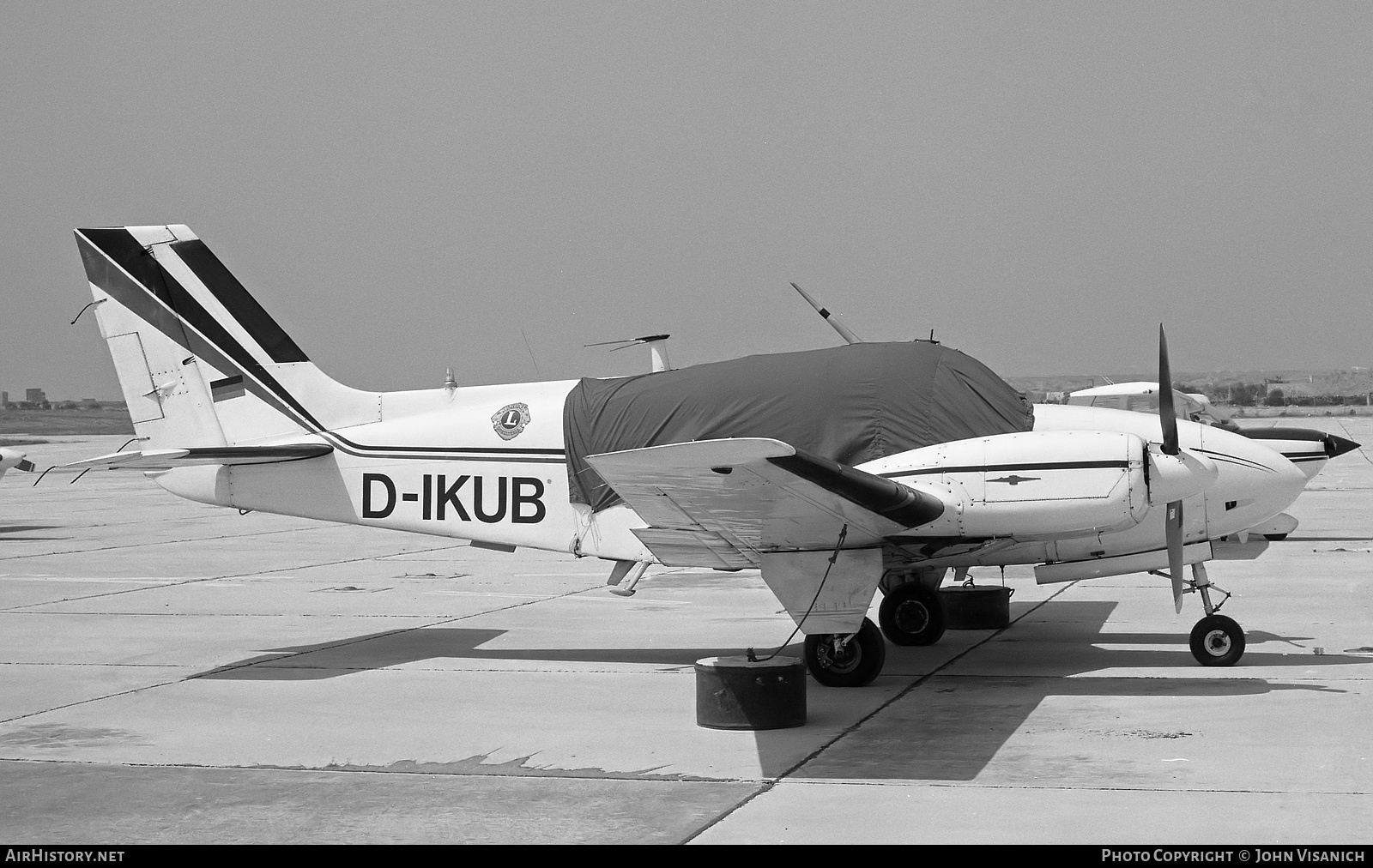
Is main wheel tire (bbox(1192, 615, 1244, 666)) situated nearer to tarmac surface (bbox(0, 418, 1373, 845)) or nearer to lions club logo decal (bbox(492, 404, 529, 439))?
tarmac surface (bbox(0, 418, 1373, 845))

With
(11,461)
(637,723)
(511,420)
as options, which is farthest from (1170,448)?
(11,461)

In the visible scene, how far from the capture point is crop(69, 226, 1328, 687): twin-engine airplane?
9.47 meters

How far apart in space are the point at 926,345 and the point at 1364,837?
5.96 metres

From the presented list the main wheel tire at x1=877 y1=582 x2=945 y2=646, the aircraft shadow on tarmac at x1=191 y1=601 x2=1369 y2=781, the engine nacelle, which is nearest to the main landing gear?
the aircraft shadow on tarmac at x1=191 y1=601 x2=1369 y2=781

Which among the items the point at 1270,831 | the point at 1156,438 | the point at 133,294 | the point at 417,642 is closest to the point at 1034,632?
the point at 1156,438

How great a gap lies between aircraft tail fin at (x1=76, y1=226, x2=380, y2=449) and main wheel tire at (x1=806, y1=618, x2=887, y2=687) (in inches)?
193

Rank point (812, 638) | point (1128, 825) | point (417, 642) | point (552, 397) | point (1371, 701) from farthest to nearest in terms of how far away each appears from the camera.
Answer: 1. point (417, 642)
2. point (552, 397)
3. point (812, 638)
4. point (1371, 701)
5. point (1128, 825)

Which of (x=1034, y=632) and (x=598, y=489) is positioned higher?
(x=598, y=489)

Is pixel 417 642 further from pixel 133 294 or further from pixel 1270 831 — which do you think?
pixel 1270 831

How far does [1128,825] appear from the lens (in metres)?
6.15

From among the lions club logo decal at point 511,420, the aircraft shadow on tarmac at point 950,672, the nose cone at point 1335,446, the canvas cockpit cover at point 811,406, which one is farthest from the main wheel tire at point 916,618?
the nose cone at point 1335,446

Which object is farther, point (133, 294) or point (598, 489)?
point (133, 294)

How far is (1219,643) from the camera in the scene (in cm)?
1028
